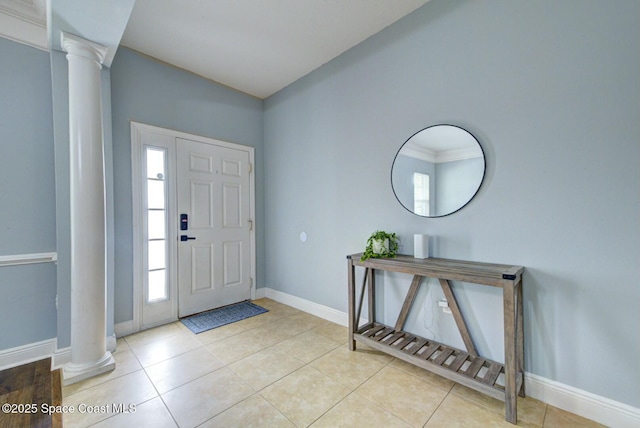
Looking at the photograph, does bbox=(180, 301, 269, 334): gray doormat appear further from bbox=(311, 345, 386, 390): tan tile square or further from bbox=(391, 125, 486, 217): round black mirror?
bbox=(391, 125, 486, 217): round black mirror

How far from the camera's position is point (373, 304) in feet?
7.99

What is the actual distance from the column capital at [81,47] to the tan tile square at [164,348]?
2.34m

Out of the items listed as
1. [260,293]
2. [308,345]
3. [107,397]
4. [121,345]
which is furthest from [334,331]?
[121,345]

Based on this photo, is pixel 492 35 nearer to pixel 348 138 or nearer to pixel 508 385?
pixel 348 138

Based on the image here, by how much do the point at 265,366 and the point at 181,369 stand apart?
0.63m

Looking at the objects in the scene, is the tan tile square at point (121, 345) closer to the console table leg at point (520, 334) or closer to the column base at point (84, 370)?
the column base at point (84, 370)

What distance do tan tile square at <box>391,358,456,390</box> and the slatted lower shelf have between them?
117mm

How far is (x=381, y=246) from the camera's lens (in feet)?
7.16

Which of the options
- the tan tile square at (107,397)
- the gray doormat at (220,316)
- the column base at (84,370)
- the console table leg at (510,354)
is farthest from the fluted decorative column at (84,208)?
the console table leg at (510,354)

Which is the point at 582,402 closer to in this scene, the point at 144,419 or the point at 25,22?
the point at 144,419

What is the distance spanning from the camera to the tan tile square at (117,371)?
1.74m

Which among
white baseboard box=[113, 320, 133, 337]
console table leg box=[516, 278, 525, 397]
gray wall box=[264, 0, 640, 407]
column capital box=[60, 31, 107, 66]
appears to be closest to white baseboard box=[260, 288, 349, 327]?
gray wall box=[264, 0, 640, 407]

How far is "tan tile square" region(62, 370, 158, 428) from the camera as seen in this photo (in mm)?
1477

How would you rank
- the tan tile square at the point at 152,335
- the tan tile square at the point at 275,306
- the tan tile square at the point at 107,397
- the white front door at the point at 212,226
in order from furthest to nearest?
the tan tile square at the point at 275,306 < the white front door at the point at 212,226 < the tan tile square at the point at 152,335 < the tan tile square at the point at 107,397
